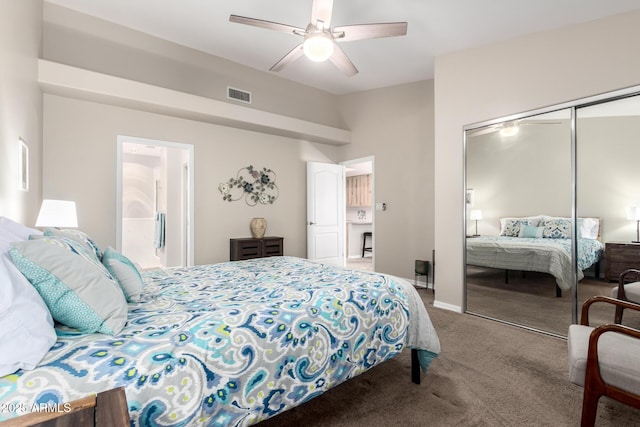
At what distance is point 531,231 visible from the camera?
3.21 meters

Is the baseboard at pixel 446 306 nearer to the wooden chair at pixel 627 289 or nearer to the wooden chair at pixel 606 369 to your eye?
the wooden chair at pixel 627 289

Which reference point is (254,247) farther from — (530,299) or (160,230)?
(530,299)

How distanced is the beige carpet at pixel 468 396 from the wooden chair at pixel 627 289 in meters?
0.53

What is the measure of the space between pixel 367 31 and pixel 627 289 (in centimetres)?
287

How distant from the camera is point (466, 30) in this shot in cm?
335

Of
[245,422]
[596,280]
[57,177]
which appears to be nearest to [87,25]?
[57,177]

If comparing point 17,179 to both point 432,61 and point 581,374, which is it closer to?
point 581,374

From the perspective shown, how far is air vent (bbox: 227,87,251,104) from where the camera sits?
4.67 m

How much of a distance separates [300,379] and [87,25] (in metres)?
4.32

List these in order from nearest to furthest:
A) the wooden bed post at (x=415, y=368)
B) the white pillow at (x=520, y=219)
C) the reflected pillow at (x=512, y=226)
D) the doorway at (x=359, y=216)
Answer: the wooden bed post at (x=415, y=368)
the white pillow at (x=520, y=219)
the reflected pillow at (x=512, y=226)
the doorway at (x=359, y=216)

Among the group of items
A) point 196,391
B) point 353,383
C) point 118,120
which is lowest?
point 353,383

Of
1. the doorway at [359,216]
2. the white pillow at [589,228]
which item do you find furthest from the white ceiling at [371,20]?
the doorway at [359,216]

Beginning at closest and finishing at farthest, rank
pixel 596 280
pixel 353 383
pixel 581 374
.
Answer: pixel 581 374, pixel 353 383, pixel 596 280

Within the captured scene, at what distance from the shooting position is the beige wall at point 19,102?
77.4 inches
